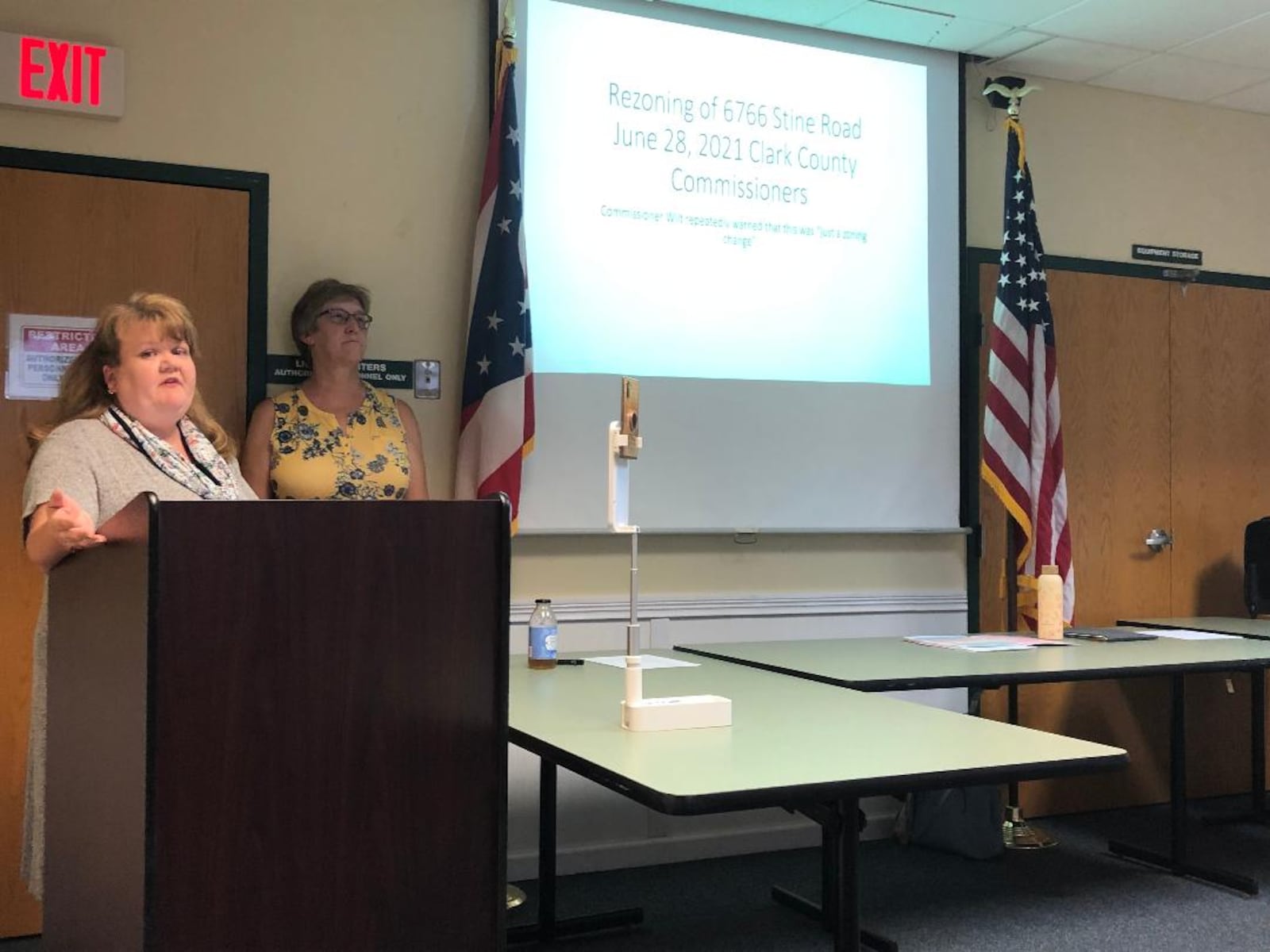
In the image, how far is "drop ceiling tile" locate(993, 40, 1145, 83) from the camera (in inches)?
164

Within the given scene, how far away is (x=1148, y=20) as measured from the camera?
3924mm

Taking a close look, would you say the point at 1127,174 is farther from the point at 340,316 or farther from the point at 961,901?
the point at 340,316

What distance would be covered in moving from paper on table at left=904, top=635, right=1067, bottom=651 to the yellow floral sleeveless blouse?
1.61 meters

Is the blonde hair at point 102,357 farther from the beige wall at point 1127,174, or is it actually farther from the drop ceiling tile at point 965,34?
the beige wall at point 1127,174

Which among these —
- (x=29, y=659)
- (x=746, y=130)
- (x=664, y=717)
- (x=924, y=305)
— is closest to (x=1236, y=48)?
(x=924, y=305)

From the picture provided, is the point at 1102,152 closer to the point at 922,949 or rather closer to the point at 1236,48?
the point at 1236,48

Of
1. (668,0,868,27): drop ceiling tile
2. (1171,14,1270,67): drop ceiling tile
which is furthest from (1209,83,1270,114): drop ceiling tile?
(668,0,868,27): drop ceiling tile

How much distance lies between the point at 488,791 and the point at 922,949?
1916 mm

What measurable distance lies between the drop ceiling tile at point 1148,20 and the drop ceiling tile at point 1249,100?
0.71m

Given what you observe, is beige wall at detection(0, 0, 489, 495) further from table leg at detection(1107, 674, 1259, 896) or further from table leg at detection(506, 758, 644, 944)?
table leg at detection(1107, 674, 1259, 896)

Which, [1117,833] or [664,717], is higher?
[664,717]

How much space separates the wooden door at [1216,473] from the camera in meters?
4.69

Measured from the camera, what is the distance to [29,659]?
10.3 ft

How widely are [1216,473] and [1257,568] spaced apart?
0.52 metres
